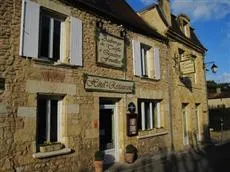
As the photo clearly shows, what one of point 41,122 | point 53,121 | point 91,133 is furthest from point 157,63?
point 41,122

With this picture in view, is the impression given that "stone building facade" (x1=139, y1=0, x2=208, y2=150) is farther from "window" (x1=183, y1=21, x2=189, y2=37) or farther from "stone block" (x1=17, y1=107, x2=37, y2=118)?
"stone block" (x1=17, y1=107, x2=37, y2=118)

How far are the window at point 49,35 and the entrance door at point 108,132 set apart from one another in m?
2.16

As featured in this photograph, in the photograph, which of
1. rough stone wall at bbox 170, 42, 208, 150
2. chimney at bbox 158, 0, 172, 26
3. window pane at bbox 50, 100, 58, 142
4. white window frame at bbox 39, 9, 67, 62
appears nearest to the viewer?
window pane at bbox 50, 100, 58, 142

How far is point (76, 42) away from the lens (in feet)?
28.9

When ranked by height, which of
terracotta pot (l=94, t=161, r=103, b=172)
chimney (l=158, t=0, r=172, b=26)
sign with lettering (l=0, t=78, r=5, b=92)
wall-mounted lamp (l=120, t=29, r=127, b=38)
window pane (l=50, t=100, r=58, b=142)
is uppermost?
chimney (l=158, t=0, r=172, b=26)

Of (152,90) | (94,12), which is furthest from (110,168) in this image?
(94,12)

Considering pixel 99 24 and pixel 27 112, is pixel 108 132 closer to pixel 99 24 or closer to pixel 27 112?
pixel 27 112

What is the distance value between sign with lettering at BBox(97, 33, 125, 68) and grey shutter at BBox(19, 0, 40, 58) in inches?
97.8

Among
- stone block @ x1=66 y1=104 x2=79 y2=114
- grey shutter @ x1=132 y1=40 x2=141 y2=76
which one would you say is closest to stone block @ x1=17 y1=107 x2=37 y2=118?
stone block @ x1=66 y1=104 x2=79 y2=114

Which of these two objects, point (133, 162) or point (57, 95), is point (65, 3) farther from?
point (133, 162)

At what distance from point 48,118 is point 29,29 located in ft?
7.91

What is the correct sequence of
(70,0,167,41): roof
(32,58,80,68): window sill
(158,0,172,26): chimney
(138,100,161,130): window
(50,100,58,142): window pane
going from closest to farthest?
1. (32,58,80,68): window sill
2. (50,100,58,142): window pane
3. (70,0,167,41): roof
4. (138,100,161,130): window
5. (158,0,172,26): chimney

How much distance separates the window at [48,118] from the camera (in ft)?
25.5

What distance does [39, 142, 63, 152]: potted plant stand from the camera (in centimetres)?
746
